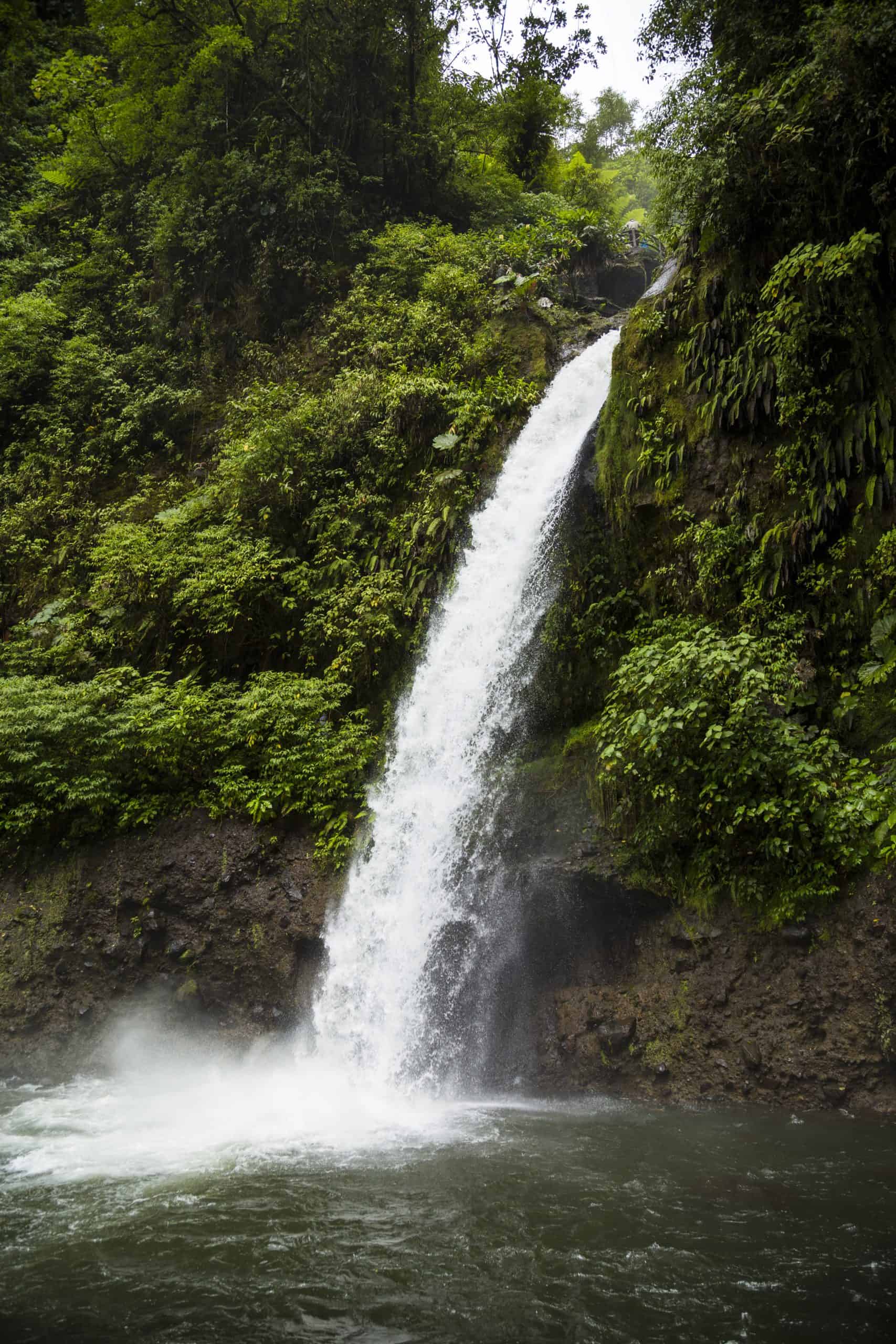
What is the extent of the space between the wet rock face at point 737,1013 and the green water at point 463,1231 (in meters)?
0.35

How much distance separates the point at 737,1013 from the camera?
697 cm

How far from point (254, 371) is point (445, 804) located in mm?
11103

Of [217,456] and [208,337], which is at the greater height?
[208,337]

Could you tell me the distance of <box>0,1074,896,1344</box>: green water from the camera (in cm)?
385

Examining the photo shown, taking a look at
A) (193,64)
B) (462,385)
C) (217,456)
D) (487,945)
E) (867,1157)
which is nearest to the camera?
(867,1157)

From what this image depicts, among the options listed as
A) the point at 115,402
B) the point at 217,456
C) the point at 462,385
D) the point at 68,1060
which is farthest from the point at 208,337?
the point at 68,1060

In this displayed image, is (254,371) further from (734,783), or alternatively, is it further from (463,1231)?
(463,1231)

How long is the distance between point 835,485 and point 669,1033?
5.19 meters

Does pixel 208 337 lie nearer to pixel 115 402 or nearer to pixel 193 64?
pixel 115 402

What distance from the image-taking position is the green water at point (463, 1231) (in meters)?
3.85

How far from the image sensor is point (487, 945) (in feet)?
26.5

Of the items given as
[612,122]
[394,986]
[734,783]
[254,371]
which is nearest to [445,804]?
[394,986]

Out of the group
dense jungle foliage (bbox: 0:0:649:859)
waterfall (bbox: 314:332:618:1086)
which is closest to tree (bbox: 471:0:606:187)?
dense jungle foliage (bbox: 0:0:649:859)

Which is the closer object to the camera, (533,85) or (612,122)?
(533,85)
